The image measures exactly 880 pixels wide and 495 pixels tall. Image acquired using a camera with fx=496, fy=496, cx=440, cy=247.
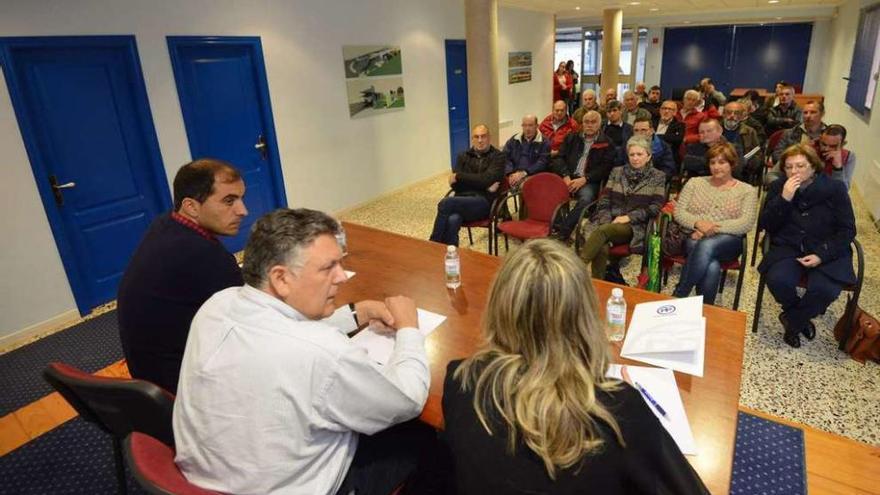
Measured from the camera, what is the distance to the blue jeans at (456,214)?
14.0 feet

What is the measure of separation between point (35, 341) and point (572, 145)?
4753mm

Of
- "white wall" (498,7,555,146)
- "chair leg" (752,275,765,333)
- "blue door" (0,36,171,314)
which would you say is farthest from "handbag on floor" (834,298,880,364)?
"white wall" (498,7,555,146)

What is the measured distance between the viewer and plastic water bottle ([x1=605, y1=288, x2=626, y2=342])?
1.72 meters

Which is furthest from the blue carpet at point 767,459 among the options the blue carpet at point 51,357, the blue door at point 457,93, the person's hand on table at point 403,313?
the blue door at point 457,93

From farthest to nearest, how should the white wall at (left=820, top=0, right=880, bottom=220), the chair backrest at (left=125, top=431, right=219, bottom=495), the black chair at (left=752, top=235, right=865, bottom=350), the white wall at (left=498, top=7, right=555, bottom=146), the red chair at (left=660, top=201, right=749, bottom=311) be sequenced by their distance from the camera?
the white wall at (left=498, top=7, right=555, bottom=146) < the white wall at (left=820, top=0, right=880, bottom=220) < the red chair at (left=660, top=201, right=749, bottom=311) < the black chair at (left=752, top=235, right=865, bottom=350) < the chair backrest at (left=125, top=431, right=219, bottom=495)

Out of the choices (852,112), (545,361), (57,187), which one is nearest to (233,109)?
(57,187)

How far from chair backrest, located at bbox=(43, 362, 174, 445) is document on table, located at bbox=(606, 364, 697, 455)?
4.19ft

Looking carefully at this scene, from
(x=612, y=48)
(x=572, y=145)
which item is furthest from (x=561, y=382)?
(x=612, y=48)

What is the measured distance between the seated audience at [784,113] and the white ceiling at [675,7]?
3.97 meters

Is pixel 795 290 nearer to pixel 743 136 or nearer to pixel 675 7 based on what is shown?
pixel 743 136

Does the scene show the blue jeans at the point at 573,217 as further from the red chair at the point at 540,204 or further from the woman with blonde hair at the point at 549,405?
the woman with blonde hair at the point at 549,405

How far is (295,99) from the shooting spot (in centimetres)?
525

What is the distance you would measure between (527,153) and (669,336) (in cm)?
349

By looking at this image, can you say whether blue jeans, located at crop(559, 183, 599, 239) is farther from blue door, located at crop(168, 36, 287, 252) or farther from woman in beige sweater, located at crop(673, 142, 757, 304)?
blue door, located at crop(168, 36, 287, 252)
